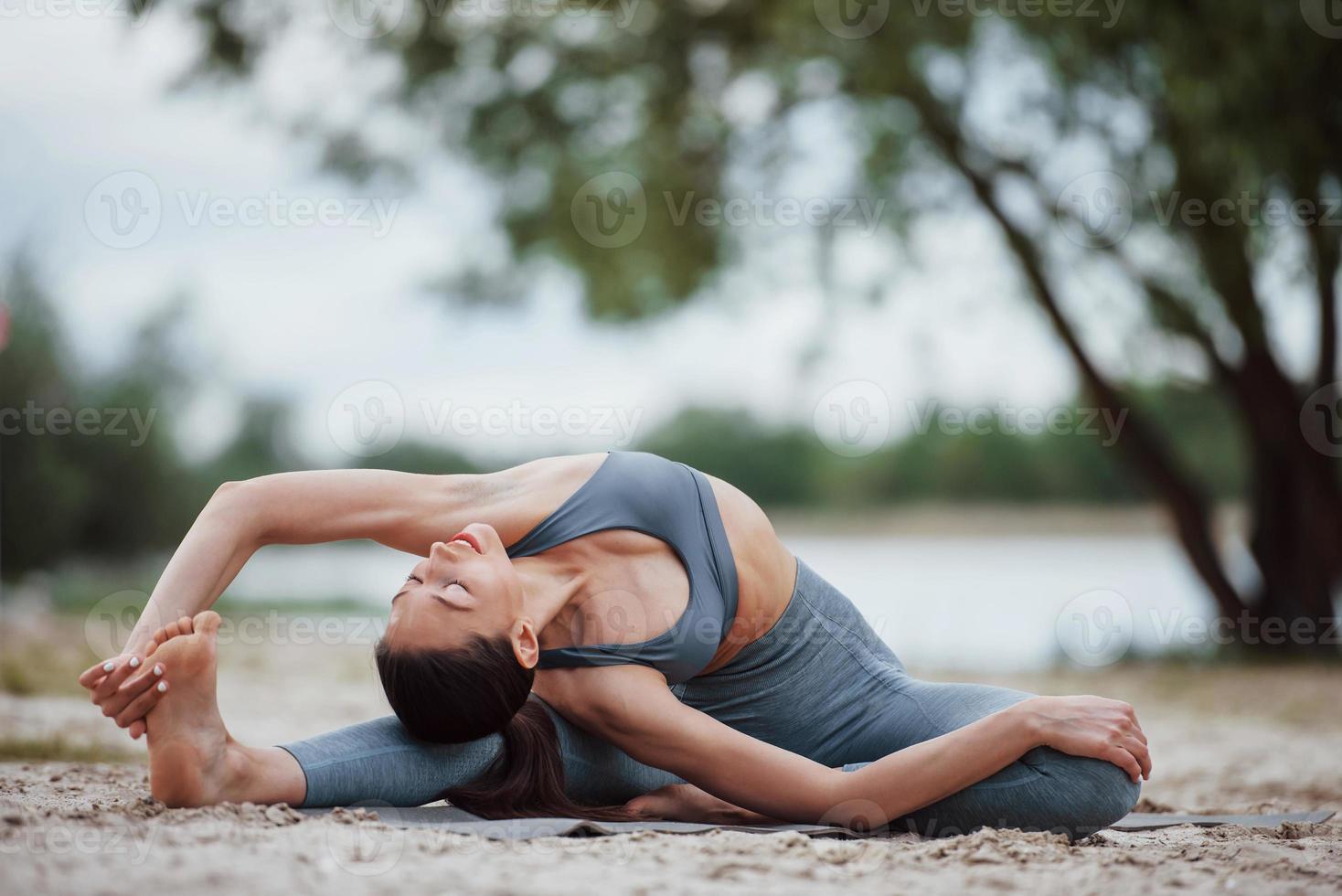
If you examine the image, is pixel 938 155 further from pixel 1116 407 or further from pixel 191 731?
pixel 191 731

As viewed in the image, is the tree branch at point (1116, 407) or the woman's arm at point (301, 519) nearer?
the woman's arm at point (301, 519)

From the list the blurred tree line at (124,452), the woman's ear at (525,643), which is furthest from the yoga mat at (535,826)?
the blurred tree line at (124,452)

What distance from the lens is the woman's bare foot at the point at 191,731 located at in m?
2.19

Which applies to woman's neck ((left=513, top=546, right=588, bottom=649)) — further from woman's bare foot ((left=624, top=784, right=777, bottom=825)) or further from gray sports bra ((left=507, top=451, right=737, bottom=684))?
woman's bare foot ((left=624, top=784, right=777, bottom=825))

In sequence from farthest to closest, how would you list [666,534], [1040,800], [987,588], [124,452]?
[987,588]
[124,452]
[666,534]
[1040,800]

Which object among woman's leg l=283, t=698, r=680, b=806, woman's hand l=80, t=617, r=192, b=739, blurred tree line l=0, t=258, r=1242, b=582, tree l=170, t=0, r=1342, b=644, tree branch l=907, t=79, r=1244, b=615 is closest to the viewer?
woman's hand l=80, t=617, r=192, b=739

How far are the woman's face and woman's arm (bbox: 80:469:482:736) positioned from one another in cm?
14

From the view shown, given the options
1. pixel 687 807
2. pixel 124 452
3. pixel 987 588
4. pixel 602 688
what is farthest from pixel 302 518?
pixel 987 588

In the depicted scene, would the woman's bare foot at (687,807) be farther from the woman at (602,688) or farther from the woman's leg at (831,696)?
the woman's leg at (831,696)

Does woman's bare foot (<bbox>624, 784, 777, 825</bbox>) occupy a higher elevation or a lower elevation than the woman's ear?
lower

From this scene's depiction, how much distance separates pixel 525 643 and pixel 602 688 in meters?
0.18

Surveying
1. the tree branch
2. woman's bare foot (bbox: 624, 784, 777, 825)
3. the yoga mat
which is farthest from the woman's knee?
the tree branch

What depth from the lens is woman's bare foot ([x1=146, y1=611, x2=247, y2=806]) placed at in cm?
219

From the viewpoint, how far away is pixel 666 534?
2.60 m
